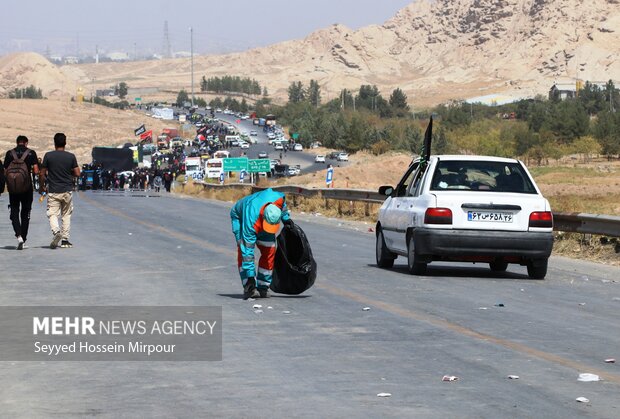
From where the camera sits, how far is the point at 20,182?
814 inches

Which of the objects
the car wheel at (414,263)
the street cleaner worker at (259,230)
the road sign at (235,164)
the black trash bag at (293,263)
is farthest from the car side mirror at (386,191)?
the road sign at (235,164)

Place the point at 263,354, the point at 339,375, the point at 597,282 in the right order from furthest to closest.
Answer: the point at 597,282 < the point at 263,354 < the point at 339,375

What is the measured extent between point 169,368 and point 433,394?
2.01 m

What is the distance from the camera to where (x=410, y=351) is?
979 cm

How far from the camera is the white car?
1642cm

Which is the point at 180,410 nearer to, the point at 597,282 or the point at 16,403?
the point at 16,403

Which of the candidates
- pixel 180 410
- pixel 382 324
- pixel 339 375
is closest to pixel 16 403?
pixel 180 410

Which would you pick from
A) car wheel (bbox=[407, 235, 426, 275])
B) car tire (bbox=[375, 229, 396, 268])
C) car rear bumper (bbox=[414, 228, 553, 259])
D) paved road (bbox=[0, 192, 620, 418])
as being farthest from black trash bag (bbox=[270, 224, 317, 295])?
car tire (bbox=[375, 229, 396, 268])

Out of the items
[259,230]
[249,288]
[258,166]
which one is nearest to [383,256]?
[249,288]

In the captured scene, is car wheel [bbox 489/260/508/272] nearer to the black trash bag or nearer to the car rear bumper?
the car rear bumper

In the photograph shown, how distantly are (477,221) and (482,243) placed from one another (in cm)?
30

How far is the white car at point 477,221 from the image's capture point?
53.9ft

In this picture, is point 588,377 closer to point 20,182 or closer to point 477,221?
point 477,221

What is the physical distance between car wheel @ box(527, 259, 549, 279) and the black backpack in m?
8.47
